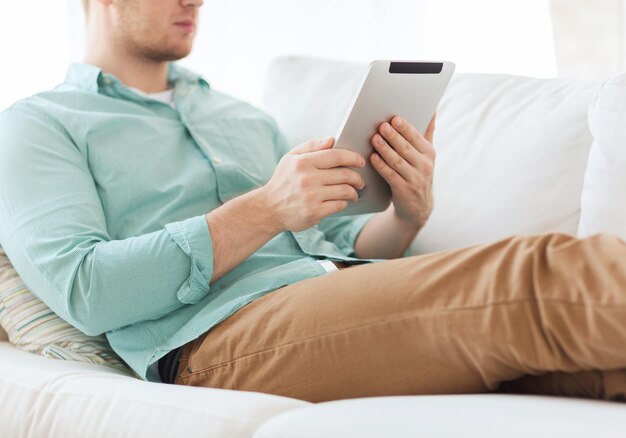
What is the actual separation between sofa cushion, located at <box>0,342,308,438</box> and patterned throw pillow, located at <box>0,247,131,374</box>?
6cm

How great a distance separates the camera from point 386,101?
4.33 feet

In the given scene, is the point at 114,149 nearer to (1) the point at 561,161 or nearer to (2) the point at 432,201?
(2) the point at 432,201

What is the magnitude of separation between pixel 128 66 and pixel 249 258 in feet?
1.72

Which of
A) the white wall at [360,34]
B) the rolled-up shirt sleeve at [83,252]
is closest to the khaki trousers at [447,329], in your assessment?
the rolled-up shirt sleeve at [83,252]

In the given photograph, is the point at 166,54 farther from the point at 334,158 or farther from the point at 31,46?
the point at 31,46

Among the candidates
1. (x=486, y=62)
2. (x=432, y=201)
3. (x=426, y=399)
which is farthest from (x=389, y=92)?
(x=486, y=62)

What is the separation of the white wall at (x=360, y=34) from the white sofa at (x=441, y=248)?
0.88m

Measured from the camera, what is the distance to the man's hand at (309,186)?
4.21ft

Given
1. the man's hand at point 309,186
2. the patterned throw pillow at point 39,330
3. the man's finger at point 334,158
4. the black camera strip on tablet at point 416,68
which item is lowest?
the patterned throw pillow at point 39,330

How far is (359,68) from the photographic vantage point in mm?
1903

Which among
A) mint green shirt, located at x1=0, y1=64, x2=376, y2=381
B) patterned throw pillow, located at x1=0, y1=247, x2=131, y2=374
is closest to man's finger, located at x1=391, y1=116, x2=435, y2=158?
mint green shirt, located at x1=0, y1=64, x2=376, y2=381

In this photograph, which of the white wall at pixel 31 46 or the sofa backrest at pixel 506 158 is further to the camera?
the white wall at pixel 31 46

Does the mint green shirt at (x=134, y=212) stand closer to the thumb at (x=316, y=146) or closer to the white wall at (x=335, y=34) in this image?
the thumb at (x=316, y=146)

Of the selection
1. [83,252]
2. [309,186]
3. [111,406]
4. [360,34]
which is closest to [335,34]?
[360,34]
